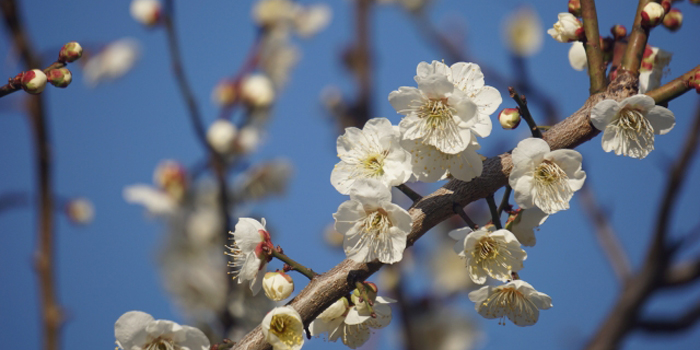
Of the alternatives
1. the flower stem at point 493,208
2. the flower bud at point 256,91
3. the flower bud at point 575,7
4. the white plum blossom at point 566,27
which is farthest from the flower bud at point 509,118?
the flower bud at point 256,91

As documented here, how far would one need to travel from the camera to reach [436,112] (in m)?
1.09

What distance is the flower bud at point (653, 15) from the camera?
1.18m

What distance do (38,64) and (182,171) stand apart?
1.62 m

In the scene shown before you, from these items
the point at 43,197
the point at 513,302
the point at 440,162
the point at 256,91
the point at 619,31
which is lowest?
the point at 513,302

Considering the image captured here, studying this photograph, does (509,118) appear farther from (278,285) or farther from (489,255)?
(278,285)

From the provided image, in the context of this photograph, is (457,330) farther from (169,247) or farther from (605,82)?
(605,82)

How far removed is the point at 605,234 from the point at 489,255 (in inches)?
103

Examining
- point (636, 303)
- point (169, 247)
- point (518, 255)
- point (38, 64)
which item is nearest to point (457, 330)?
point (636, 303)

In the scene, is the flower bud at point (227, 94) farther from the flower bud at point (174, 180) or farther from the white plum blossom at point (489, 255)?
the white plum blossom at point (489, 255)

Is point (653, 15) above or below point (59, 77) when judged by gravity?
below

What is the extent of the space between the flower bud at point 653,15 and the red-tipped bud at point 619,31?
5.9 inches

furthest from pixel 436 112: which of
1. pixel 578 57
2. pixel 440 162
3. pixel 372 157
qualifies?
pixel 578 57

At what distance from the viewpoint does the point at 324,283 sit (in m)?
1.07

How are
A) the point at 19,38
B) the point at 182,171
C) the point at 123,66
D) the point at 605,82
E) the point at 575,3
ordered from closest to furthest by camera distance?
the point at 605,82 < the point at 575,3 < the point at 19,38 < the point at 182,171 < the point at 123,66
